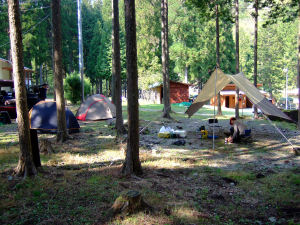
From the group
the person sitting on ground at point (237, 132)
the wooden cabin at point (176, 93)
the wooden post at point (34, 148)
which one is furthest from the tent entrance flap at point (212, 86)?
the wooden cabin at point (176, 93)

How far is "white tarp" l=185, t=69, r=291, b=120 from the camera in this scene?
9.02 m

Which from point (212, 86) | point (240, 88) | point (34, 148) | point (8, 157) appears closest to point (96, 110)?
point (212, 86)

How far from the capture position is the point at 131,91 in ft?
18.6

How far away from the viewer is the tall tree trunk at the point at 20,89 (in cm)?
524

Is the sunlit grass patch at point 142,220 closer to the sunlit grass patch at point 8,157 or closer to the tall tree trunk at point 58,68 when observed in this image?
the sunlit grass patch at point 8,157

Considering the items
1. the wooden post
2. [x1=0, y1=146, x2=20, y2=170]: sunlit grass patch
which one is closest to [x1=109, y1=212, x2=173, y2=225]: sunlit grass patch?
the wooden post

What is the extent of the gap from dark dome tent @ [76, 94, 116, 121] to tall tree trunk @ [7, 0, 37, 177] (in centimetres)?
957

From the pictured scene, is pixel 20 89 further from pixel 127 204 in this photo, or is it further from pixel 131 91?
pixel 127 204

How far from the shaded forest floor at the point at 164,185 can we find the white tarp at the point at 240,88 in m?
1.32

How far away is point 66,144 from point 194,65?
32.3 metres

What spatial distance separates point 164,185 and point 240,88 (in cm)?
536

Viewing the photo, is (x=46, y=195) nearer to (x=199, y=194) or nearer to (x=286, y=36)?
(x=199, y=194)

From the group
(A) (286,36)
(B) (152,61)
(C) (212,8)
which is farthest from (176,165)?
(A) (286,36)

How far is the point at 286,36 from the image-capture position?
48219 mm
